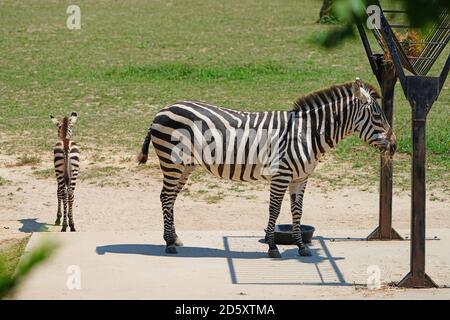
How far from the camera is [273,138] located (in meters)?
9.57

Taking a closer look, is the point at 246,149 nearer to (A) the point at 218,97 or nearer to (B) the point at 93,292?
(B) the point at 93,292

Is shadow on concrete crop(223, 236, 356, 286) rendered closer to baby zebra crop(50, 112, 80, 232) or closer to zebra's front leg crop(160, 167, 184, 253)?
zebra's front leg crop(160, 167, 184, 253)

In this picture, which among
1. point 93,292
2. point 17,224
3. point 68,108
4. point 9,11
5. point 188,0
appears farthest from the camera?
point 188,0

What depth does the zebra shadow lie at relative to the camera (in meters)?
8.45

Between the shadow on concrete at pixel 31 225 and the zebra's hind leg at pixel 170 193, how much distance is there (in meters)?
1.90

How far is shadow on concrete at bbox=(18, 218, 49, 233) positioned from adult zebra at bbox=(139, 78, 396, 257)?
85.6 inches

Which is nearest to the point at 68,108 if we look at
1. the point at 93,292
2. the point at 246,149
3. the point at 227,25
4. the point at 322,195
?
the point at 322,195

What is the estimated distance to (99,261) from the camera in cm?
909

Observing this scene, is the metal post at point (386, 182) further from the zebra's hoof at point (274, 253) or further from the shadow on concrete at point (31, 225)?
the shadow on concrete at point (31, 225)

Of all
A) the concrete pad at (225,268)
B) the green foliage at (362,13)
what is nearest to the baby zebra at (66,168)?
the concrete pad at (225,268)

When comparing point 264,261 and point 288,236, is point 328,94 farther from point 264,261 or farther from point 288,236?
point 264,261

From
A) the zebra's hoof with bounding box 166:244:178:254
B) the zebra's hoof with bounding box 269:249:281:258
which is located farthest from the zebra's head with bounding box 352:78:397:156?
the zebra's hoof with bounding box 166:244:178:254

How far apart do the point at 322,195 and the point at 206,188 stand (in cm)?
167

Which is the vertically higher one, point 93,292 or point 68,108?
point 68,108
